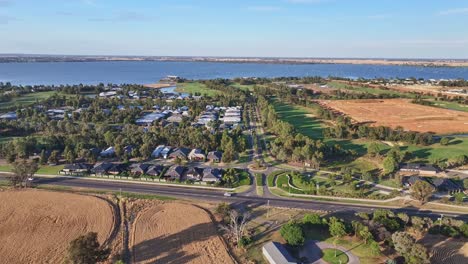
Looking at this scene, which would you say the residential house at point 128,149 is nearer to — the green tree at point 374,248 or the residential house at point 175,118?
the residential house at point 175,118

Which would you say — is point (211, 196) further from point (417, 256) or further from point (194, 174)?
point (417, 256)

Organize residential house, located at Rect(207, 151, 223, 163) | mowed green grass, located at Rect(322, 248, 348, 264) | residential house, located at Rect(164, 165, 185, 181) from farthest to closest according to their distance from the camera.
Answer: residential house, located at Rect(207, 151, 223, 163) < residential house, located at Rect(164, 165, 185, 181) < mowed green grass, located at Rect(322, 248, 348, 264)

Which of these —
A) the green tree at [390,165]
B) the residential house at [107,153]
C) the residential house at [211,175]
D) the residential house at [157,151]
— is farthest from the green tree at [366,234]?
the residential house at [107,153]

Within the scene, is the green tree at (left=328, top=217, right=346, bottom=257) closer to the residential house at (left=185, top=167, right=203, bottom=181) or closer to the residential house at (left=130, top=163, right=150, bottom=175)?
the residential house at (left=185, top=167, right=203, bottom=181)

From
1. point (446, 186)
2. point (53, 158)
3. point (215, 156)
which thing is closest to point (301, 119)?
point (215, 156)

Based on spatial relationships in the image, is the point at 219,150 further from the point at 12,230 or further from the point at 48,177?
the point at 12,230

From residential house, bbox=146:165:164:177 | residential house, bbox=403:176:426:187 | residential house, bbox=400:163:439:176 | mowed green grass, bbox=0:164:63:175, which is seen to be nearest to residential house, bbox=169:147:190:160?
residential house, bbox=146:165:164:177
